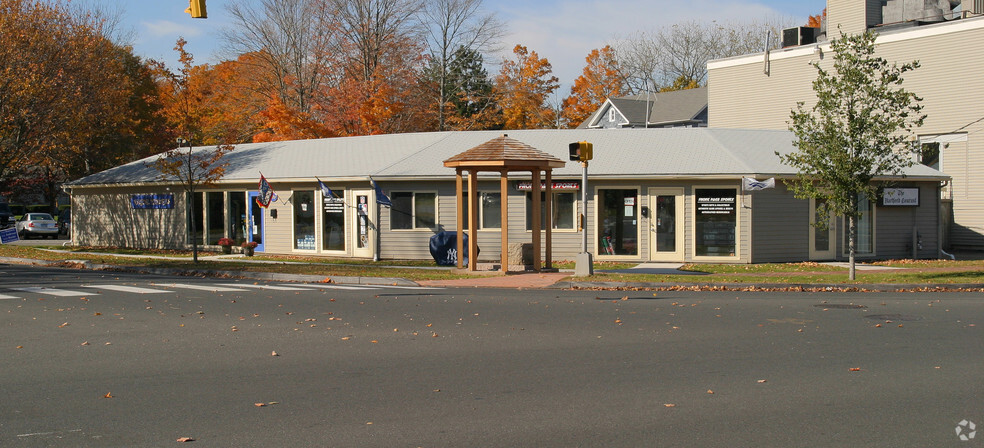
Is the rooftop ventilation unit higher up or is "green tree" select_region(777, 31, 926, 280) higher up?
the rooftop ventilation unit

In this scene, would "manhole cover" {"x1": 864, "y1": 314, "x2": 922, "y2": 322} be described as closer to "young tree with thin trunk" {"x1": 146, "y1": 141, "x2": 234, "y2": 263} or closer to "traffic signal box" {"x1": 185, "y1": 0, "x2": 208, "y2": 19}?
"traffic signal box" {"x1": 185, "y1": 0, "x2": 208, "y2": 19}

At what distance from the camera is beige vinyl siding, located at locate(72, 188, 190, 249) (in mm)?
31234

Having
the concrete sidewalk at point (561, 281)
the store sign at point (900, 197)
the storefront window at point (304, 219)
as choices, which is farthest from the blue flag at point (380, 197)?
the store sign at point (900, 197)

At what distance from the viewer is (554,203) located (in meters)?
25.6

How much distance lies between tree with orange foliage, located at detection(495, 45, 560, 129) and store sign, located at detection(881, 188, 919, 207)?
107ft

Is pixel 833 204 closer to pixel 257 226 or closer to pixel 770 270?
pixel 770 270

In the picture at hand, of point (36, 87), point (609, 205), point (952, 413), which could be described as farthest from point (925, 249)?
point (36, 87)

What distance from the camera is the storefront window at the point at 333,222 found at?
90.1 ft

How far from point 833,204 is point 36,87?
88.0 feet

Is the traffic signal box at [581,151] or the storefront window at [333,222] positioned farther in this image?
the storefront window at [333,222]

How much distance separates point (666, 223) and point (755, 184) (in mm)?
2826

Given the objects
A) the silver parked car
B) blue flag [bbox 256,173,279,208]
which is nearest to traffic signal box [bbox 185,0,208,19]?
blue flag [bbox 256,173,279,208]

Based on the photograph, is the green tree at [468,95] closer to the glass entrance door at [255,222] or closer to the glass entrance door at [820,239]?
the glass entrance door at [255,222]

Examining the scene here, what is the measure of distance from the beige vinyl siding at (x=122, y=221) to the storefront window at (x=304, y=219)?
5.31 meters
